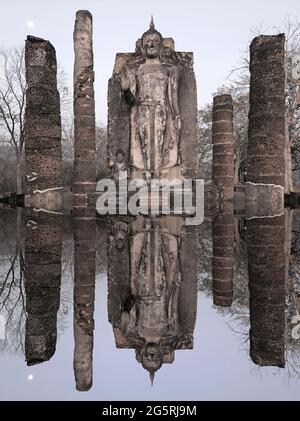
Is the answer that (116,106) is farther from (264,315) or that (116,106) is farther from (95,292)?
(264,315)

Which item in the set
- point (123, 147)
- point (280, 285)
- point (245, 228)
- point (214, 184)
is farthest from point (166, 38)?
point (280, 285)

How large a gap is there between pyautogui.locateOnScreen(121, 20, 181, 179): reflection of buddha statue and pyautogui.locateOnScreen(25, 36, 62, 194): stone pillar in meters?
1.93

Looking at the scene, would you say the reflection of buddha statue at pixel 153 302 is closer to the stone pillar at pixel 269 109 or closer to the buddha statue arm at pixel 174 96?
the stone pillar at pixel 269 109

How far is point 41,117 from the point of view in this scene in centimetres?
1329

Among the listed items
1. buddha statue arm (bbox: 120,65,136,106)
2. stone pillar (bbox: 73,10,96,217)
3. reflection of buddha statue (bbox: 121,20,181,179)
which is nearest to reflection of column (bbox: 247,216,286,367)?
reflection of buddha statue (bbox: 121,20,181,179)

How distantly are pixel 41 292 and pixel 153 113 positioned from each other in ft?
29.2

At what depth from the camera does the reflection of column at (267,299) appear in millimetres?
3301

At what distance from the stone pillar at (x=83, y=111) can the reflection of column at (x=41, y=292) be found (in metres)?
5.24

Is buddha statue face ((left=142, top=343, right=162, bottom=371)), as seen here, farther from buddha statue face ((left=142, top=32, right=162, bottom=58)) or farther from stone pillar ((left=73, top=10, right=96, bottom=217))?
buddha statue face ((left=142, top=32, right=162, bottom=58))

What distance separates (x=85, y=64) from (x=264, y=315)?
1058cm

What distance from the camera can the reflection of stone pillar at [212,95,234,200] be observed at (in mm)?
14609

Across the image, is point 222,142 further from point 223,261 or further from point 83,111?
point 223,261

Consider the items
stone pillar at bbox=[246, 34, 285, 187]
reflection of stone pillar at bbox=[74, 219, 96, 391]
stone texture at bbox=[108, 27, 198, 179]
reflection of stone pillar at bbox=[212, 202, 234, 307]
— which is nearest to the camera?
reflection of stone pillar at bbox=[74, 219, 96, 391]

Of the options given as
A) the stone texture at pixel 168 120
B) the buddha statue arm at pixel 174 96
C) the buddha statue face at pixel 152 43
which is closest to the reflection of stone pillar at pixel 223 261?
the stone texture at pixel 168 120
